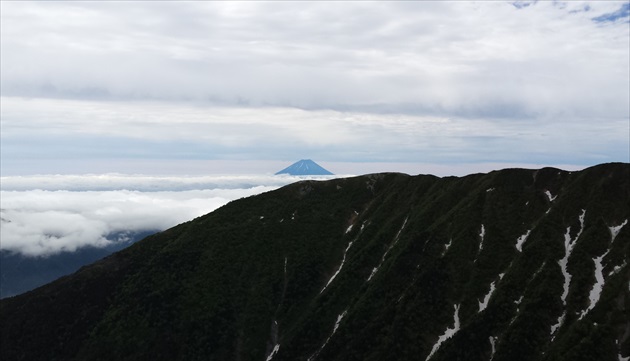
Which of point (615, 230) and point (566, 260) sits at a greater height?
point (615, 230)

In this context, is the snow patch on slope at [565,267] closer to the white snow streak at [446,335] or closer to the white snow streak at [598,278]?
the white snow streak at [598,278]

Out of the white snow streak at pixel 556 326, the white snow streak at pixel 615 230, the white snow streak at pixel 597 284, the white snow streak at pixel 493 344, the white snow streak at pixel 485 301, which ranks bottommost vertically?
the white snow streak at pixel 493 344

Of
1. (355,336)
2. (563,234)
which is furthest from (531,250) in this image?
(355,336)

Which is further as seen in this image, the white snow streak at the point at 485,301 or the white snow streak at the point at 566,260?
the white snow streak at the point at 485,301

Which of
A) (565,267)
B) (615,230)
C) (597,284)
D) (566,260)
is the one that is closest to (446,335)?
(565,267)

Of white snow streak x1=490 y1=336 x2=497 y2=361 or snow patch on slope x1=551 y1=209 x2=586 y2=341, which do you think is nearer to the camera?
white snow streak x1=490 y1=336 x2=497 y2=361

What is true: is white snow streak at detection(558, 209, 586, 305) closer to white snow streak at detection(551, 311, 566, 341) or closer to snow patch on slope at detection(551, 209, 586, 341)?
snow patch on slope at detection(551, 209, 586, 341)

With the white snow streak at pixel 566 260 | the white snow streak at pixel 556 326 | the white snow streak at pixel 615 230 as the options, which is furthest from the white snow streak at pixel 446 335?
the white snow streak at pixel 615 230

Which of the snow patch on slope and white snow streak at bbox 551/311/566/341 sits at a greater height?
the snow patch on slope

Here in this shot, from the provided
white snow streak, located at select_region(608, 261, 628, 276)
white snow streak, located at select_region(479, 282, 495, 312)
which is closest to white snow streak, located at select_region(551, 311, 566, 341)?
white snow streak, located at select_region(608, 261, 628, 276)

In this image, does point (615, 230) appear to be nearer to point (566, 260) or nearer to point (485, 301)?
point (566, 260)

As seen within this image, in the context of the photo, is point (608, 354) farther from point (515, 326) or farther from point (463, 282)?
point (463, 282)
